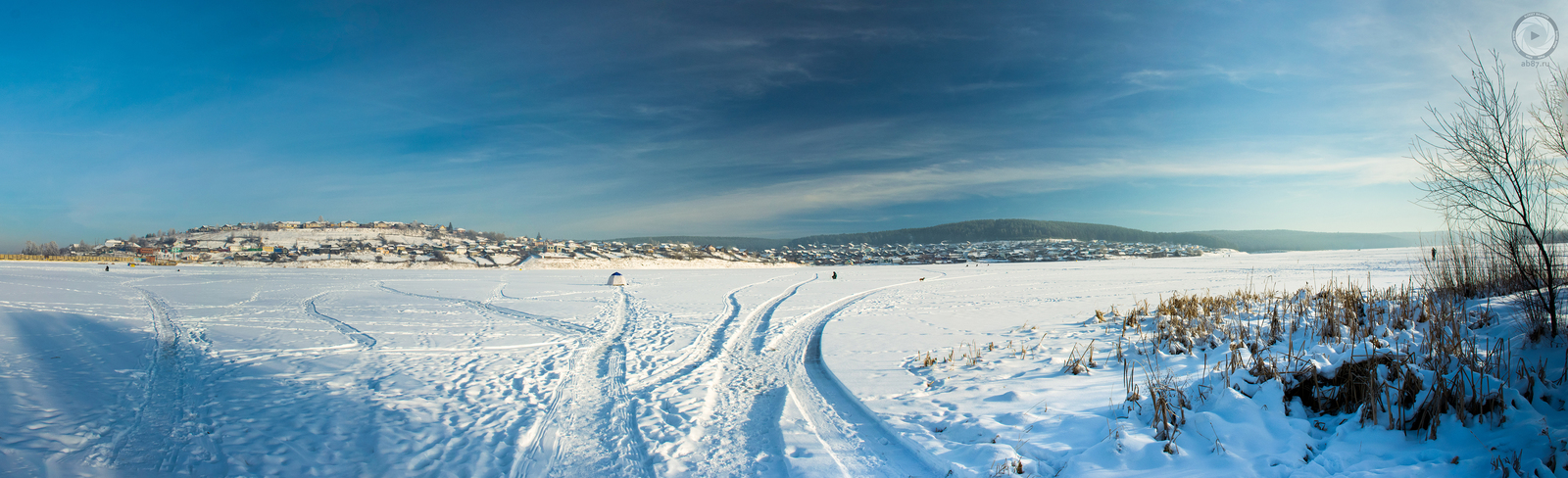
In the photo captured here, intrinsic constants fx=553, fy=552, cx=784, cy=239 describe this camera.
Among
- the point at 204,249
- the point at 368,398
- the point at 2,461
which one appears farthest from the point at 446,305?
the point at 204,249

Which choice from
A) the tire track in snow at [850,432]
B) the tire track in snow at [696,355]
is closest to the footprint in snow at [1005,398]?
the tire track in snow at [850,432]

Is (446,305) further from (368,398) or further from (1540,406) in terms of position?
(1540,406)

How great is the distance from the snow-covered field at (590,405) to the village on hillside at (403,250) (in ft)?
144

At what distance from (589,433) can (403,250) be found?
77959mm

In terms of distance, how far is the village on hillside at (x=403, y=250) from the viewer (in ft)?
179

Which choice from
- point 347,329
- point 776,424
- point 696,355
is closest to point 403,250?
point 347,329

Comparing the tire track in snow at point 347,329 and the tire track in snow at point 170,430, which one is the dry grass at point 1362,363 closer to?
the tire track in snow at point 170,430

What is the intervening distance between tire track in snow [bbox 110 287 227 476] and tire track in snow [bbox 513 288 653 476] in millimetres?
1999

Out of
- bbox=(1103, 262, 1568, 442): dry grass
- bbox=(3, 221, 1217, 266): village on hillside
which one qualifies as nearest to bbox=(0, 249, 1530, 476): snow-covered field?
bbox=(1103, 262, 1568, 442): dry grass

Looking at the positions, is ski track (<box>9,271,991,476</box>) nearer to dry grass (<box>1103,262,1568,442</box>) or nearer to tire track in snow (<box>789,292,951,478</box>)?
tire track in snow (<box>789,292,951,478</box>)

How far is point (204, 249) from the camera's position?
7169 centimetres

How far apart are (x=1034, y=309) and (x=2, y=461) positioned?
1345 cm

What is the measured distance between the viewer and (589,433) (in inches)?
175

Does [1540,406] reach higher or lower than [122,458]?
higher
